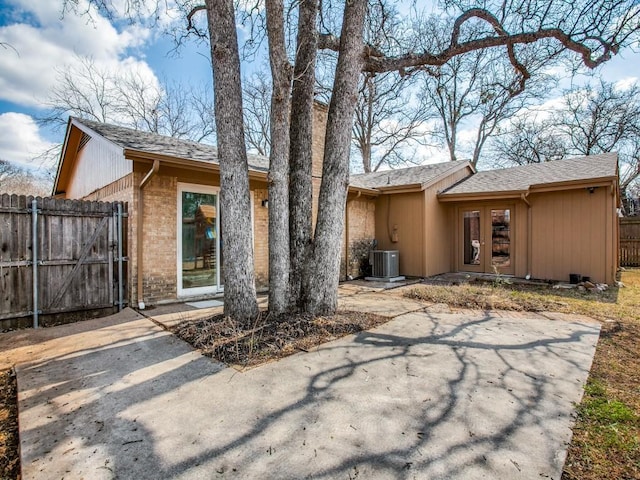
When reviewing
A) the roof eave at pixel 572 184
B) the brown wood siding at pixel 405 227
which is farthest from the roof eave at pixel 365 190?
the roof eave at pixel 572 184

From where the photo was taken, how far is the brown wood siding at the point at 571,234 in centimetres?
802

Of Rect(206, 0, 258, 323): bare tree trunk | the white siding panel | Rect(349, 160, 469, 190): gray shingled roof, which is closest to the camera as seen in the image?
Rect(206, 0, 258, 323): bare tree trunk

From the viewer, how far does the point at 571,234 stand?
27.9 ft

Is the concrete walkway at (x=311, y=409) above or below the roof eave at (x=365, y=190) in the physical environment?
below

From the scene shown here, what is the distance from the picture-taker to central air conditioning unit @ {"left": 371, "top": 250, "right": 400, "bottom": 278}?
31.7ft

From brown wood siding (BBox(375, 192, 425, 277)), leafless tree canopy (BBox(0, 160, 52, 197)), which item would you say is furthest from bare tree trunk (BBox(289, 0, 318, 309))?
leafless tree canopy (BBox(0, 160, 52, 197))

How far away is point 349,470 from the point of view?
1900mm

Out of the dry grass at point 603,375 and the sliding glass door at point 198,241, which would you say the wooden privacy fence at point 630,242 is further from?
the sliding glass door at point 198,241

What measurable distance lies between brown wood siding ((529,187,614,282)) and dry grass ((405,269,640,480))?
1161mm

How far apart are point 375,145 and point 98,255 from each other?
56.5 feet

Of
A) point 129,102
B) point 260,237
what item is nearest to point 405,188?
point 260,237

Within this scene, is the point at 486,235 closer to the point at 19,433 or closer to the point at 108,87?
the point at 19,433

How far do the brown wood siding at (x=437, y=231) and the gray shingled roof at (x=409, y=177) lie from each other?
0.27 meters

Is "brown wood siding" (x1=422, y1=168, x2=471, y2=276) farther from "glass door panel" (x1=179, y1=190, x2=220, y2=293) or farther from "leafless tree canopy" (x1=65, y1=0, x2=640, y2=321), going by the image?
"glass door panel" (x1=179, y1=190, x2=220, y2=293)
